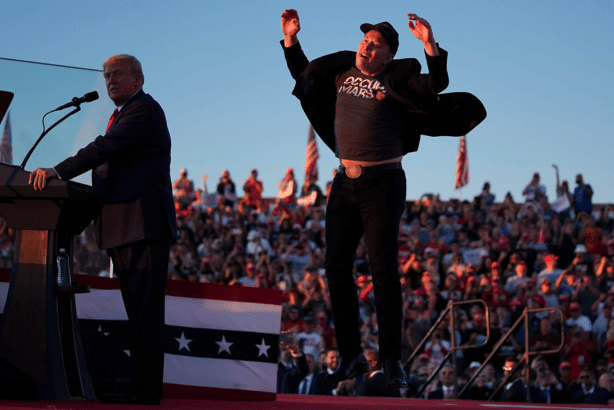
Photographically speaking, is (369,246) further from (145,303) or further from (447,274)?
(447,274)

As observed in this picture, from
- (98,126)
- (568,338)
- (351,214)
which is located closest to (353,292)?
(351,214)

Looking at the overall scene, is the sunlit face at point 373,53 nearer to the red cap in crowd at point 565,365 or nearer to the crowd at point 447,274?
the crowd at point 447,274

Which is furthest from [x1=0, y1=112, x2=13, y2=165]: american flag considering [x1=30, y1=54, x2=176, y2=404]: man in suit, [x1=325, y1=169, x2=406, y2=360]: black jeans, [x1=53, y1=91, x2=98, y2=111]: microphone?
[x1=325, y1=169, x2=406, y2=360]: black jeans

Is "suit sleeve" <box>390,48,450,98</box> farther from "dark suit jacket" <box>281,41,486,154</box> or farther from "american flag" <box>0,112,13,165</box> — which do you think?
"american flag" <box>0,112,13,165</box>

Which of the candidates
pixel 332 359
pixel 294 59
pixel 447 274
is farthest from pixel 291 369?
pixel 294 59

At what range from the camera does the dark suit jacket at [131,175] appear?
4332 millimetres

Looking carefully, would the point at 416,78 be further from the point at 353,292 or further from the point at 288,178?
the point at 288,178

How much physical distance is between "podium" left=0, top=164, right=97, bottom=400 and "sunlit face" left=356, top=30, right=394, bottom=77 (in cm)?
156

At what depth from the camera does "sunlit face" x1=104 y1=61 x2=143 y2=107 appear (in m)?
4.53

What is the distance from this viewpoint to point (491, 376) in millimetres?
10750

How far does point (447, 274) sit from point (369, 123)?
10578mm

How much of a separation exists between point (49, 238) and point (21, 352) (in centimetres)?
59

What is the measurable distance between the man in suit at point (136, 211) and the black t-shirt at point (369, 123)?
0.97 meters

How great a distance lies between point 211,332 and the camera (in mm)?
6305
